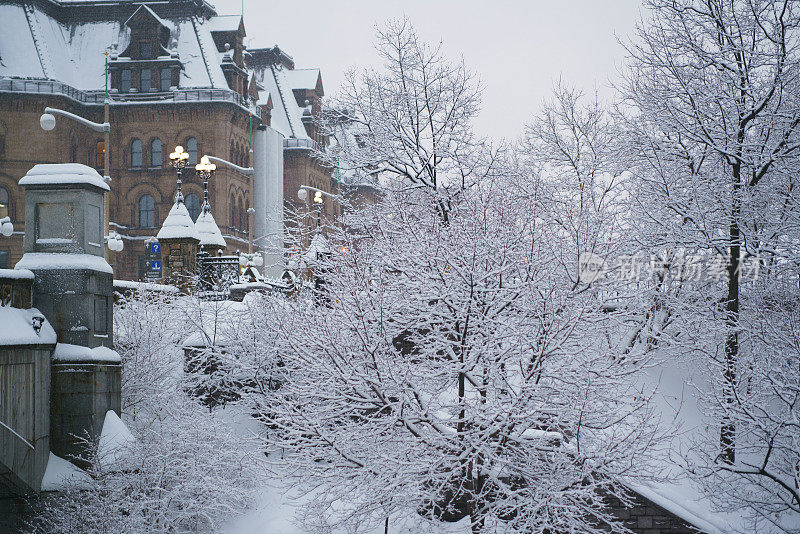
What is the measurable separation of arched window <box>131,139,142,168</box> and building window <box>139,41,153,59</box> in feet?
17.2

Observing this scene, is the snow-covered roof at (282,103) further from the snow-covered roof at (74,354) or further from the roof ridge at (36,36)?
the snow-covered roof at (74,354)

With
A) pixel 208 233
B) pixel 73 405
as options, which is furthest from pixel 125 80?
pixel 73 405

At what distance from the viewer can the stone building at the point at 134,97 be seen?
4741 cm

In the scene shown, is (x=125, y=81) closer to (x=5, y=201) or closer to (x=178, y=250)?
(x=5, y=201)

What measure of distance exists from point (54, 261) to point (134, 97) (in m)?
37.8

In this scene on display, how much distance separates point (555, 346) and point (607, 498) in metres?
5.70

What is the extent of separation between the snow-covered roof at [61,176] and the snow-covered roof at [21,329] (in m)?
2.54

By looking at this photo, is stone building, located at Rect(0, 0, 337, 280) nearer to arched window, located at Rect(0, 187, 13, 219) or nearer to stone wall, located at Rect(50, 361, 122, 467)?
arched window, located at Rect(0, 187, 13, 219)

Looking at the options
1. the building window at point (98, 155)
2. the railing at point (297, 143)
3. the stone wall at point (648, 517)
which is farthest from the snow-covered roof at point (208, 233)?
the railing at point (297, 143)

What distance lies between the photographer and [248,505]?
17.9 meters

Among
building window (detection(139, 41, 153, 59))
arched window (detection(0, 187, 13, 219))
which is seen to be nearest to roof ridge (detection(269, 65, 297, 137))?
building window (detection(139, 41, 153, 59))

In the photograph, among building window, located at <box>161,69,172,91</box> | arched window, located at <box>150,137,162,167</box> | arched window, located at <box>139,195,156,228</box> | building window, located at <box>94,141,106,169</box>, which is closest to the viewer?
building window, located at <box>161,69,172,91</box>

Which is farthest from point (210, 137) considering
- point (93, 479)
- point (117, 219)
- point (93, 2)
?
point (93, 479)

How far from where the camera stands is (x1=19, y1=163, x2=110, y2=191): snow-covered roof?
15812 millimetres
